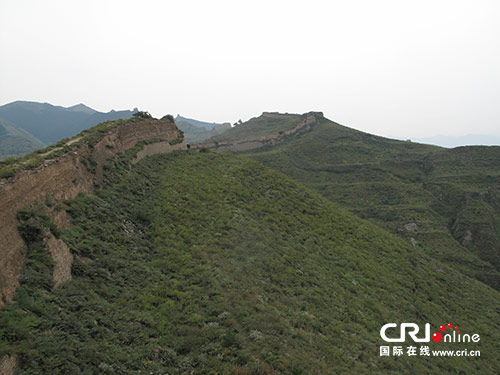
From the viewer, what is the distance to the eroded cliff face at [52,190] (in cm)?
679

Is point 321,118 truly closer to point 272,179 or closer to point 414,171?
point 414,171

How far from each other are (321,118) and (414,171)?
42.4 meters

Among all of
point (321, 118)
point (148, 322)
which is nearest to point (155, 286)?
point (148, 322)

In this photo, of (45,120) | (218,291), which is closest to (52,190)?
(218,291)

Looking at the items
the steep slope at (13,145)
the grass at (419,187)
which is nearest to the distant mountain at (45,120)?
the steep slope at (13,145)

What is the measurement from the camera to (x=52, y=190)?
1007 centimetres

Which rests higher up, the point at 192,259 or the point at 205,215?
the point at 205,215

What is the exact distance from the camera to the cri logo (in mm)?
12044

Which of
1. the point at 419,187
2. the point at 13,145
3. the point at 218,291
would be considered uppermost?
the point at 13,145

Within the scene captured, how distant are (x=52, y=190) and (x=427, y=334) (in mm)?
17737

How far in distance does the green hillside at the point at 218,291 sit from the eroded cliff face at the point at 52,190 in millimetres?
307

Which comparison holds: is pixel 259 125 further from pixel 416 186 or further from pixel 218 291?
pixel 218 291

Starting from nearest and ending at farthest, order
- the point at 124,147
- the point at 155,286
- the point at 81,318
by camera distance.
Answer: the point at 81,318, the point at 155,286, the point at 124,147

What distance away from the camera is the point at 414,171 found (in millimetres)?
51344
